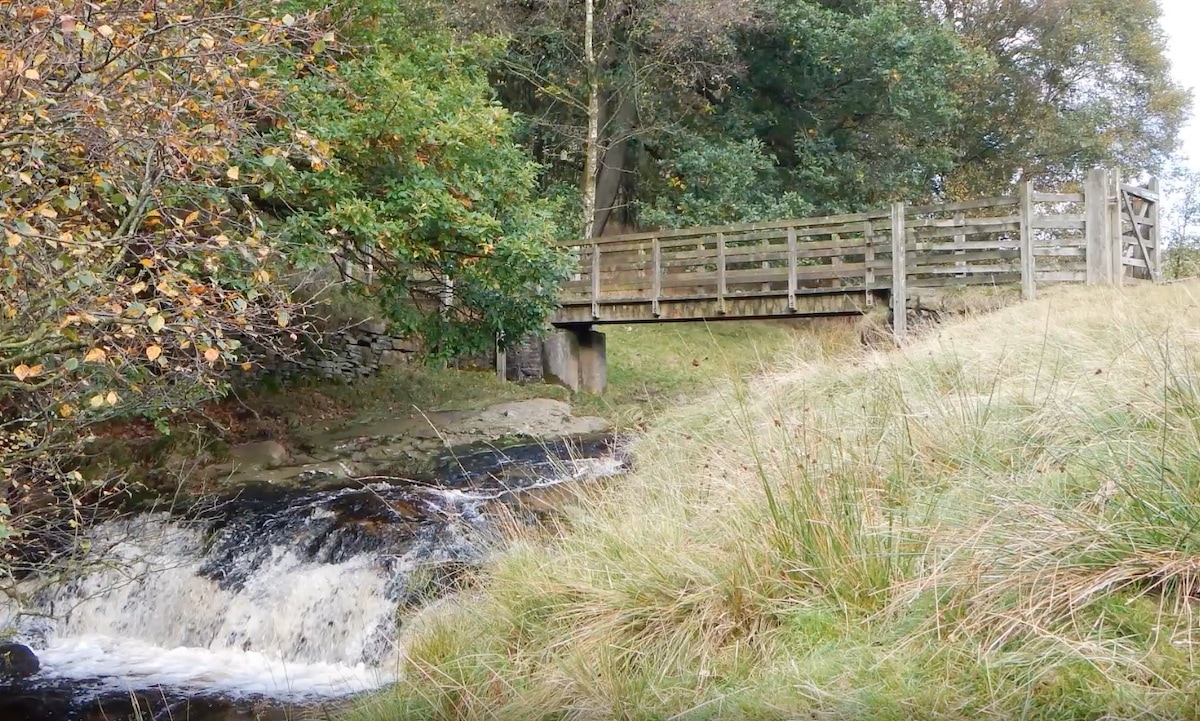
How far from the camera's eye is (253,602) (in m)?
7.04

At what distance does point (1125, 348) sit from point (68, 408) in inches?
203

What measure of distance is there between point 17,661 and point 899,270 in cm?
1055

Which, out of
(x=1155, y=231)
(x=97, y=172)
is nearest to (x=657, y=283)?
(x=1155, y=231)

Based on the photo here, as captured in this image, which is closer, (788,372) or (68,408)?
(68,408)

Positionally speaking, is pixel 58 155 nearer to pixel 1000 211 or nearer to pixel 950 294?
pixel 950 294

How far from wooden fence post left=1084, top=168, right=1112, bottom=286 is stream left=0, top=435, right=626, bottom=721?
25.3 ft

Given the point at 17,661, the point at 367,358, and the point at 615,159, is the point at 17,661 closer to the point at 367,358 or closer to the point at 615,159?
the point at 367,358

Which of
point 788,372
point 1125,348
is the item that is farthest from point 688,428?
point 1125,348

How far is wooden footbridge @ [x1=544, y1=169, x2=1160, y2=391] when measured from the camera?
1257 cm

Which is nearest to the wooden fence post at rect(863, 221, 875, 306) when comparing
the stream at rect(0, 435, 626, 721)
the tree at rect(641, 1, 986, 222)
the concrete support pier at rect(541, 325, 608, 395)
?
the concrete support pier at rect(541, 325, 608, 395)

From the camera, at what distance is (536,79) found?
1897 cm

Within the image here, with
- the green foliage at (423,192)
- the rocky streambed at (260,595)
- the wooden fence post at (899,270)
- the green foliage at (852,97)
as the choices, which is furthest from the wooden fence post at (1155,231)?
the rocky streambed at (260,595)

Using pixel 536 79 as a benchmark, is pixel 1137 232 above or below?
below

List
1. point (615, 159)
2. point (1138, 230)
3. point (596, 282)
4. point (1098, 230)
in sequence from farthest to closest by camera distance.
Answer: point (615, 159) → point (596, 282) → point (1138, 230) → point (1098, 230)
